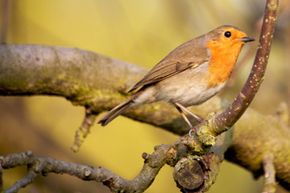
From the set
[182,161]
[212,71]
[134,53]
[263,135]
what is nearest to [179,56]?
[212,71]

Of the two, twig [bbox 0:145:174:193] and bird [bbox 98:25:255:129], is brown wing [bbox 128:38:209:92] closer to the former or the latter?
bird [bbox 98:25:255:129]

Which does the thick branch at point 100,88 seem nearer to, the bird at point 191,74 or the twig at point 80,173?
the bird at point 191,74

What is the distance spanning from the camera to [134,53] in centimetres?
597

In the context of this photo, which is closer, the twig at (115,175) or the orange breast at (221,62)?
the twig at (115,175)

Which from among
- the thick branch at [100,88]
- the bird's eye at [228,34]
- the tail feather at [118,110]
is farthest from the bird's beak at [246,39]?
the tail feather at [118,110]

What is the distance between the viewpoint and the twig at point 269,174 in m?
3.72

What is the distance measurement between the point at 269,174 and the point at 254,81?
1.57 meters

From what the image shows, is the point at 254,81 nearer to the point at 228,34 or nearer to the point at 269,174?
the point at 269,174

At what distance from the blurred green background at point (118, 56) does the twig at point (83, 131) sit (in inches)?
28.6

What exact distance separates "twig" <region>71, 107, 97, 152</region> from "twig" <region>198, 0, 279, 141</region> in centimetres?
131

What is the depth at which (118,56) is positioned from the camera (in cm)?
631

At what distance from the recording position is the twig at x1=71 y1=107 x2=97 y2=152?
409cm

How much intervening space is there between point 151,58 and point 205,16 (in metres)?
0.70

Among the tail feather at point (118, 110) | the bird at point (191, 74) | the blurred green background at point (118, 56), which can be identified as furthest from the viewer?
the blurred green background at point (118, 56)
